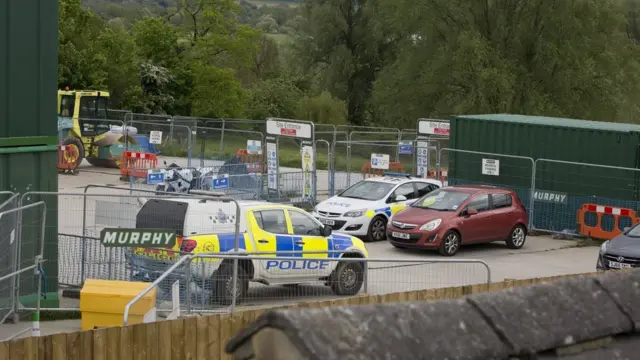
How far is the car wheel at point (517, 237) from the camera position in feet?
80.8

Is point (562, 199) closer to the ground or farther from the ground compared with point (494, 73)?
closer to the ground

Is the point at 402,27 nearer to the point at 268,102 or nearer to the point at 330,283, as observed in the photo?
the point at 268,102

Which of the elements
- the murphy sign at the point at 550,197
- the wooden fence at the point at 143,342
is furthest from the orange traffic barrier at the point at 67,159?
the wooden fence at the point at 143,342

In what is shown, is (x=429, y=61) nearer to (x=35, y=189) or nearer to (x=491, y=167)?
(x=491, y=167)

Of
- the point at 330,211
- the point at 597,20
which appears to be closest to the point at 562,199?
the point at 330,211

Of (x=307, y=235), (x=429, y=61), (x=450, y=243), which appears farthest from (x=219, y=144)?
(x=307, y=235)

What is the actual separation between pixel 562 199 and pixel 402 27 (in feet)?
93.8

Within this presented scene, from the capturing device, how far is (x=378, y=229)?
25.2 metres

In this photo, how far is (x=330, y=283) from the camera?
15344 millimetres

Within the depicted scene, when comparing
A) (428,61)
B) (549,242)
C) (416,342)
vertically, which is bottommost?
(549,242)

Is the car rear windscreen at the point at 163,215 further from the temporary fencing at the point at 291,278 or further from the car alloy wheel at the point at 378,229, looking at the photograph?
the car alloy wheel at the point at 378,229

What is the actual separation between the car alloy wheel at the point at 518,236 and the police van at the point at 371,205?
8.22 ft

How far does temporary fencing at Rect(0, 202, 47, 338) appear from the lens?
43.0 feet

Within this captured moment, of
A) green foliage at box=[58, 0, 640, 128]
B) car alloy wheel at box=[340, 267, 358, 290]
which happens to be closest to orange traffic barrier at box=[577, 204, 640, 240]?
car alloy wheel at box=[340, 267, 358, 290]
